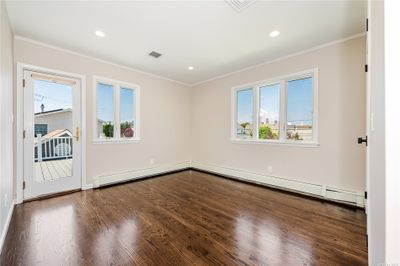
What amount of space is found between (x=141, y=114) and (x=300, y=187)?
3800mm

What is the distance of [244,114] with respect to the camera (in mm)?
4336

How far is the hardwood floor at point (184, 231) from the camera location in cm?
160

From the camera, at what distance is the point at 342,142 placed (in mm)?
2826

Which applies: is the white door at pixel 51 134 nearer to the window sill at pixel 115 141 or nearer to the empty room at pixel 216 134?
the empty room at pixel 216 134

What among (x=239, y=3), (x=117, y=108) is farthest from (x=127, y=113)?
(x=239, y=3)

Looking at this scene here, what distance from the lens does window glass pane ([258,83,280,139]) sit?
3.71 m

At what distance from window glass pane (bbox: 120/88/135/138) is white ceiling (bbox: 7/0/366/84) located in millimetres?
926

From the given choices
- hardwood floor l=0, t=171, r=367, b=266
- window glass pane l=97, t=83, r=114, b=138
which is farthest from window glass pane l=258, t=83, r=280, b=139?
window glass pane l=97, t=83, r=114, b=138

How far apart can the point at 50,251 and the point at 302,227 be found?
2.71 meters

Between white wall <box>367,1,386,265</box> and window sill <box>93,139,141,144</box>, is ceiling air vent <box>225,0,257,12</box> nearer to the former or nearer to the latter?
white wall <box>367,1,386,265</box>

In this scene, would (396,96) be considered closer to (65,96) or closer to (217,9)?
(217,9)

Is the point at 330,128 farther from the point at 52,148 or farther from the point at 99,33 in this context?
the point at 52,148

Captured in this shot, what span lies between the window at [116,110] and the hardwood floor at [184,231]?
4.46 feet

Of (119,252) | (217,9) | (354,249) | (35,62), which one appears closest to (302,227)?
(354,249)
